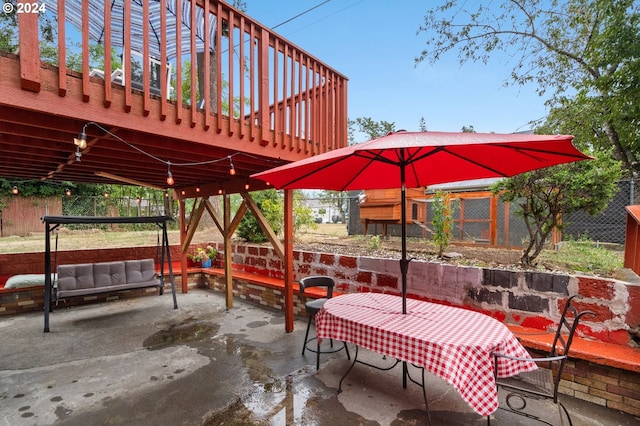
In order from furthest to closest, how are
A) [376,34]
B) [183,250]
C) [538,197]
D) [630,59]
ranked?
1. [376,34]
2. [183,250]
3. [630,59]
4. [538,197]

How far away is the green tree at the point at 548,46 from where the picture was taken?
564 centimetres

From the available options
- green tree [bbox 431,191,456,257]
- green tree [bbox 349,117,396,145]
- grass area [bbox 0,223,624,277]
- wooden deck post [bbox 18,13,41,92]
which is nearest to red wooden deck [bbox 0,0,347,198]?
wooden deck post [bbox 18,13,41,92]

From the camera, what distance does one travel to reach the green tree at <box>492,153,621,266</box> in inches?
121

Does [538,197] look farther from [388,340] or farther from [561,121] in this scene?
[561,121]

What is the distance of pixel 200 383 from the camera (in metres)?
2.80

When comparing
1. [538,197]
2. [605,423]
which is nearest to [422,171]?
[538,197]

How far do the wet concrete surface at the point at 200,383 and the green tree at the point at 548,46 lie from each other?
585 centimetres

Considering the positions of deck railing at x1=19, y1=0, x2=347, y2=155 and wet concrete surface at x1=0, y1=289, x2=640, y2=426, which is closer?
deck railing at x1=19, y1=0, x2=347, y2=155

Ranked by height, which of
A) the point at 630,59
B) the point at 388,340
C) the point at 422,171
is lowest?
the point at 388,340

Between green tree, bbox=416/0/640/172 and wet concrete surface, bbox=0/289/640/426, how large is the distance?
5.85 meters

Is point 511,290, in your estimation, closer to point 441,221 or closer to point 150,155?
point 441,221

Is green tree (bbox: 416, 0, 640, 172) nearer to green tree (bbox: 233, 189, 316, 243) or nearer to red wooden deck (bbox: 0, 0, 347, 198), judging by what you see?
red wooden deck (bbox: 0, 0, 347, 198)

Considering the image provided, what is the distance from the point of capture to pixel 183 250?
6055 mm

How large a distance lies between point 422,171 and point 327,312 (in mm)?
1675
